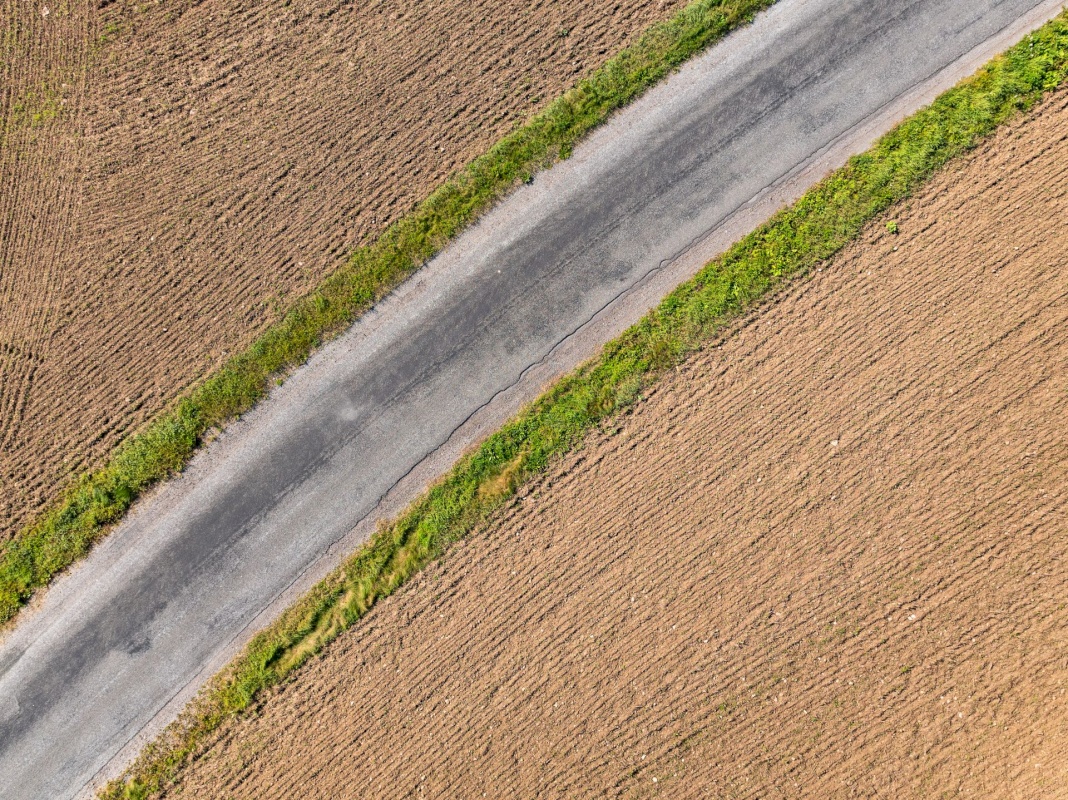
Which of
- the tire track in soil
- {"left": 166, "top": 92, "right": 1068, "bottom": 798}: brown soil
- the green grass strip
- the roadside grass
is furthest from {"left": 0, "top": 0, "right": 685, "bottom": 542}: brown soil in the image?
{"left": 166, "top": 92, "right": 1068, "bottom": 798}: brown soil

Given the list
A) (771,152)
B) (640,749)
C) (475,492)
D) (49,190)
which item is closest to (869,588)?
(640,749)

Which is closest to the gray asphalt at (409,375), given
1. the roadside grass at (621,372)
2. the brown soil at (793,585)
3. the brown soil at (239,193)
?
the roadside grass at (621,372)

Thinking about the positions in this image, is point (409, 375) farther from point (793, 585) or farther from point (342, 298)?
point (793, 585)

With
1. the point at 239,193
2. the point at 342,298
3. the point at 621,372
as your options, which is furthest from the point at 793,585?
the point at 239,193

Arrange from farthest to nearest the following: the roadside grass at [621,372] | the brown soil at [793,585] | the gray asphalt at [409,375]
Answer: the gray asphalt at [409,375]
the roadside grass at [621,372]
the brown soil at [793,585]

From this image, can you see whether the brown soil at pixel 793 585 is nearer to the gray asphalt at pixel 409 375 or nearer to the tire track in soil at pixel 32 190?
the gray asphalt at pixel 409 375
